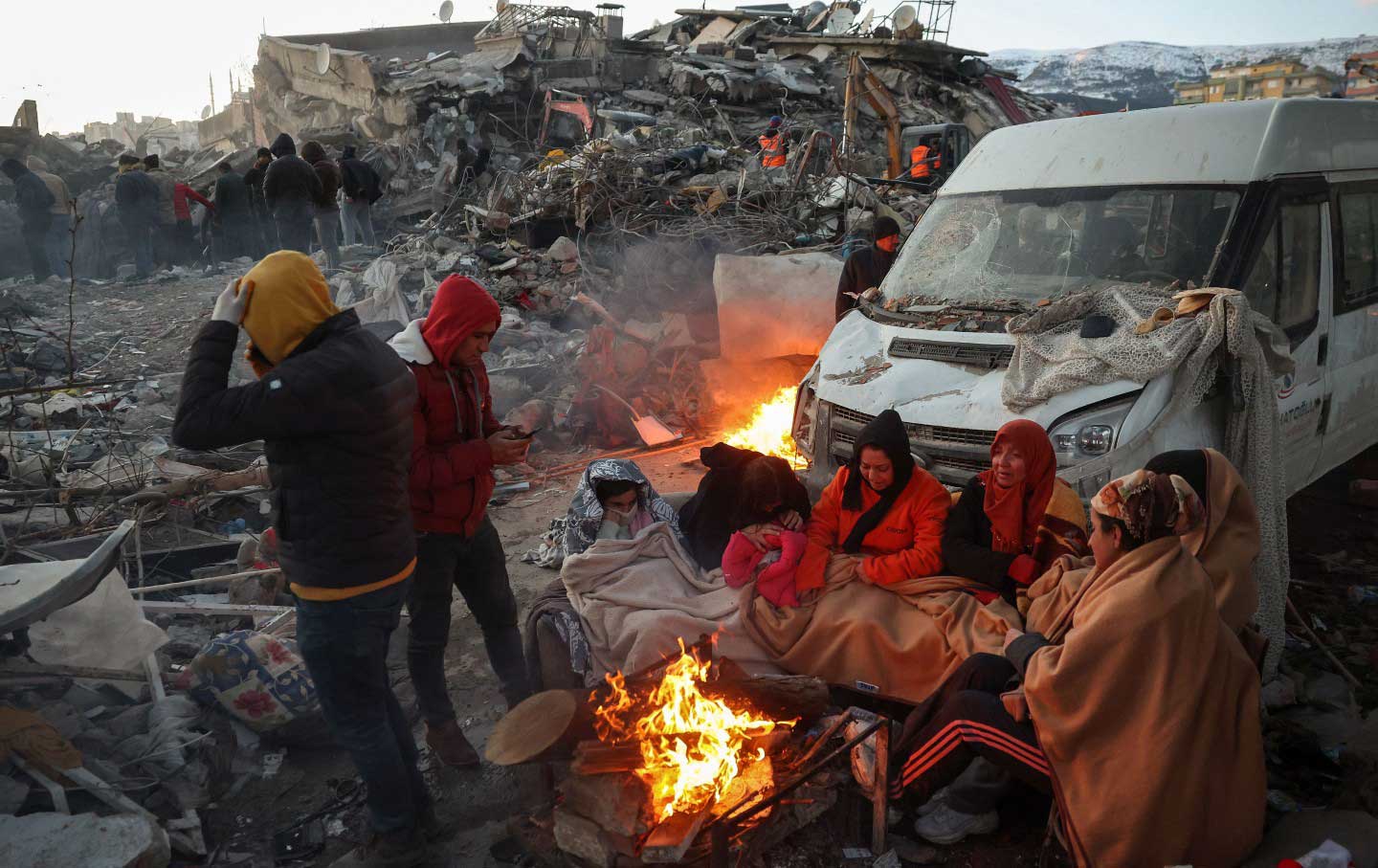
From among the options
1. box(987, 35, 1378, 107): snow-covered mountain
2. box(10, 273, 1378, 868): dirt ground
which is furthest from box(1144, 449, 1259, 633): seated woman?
box(987, 35, 1378, 107): snow-covered mountain

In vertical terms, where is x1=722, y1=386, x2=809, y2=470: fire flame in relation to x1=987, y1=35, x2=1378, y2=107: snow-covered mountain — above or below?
below

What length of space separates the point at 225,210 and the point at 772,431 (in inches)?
481

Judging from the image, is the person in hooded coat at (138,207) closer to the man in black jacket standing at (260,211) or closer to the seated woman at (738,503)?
the man in black jacket standing at (260,211)

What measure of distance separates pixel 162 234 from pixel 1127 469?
16869 millimetres

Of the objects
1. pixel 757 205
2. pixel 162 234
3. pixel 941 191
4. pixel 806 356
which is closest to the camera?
pixel 941 191

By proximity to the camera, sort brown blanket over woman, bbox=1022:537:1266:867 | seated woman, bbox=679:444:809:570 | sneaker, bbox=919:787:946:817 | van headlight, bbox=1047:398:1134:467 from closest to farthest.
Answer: brown blanket over woman, bbox=1022:537:1266:867 < sneaker, bbox=919:787:946:817 < van headlight, bbox=1047:398:1134:467 < seated woman, bbox=679:444:809:570

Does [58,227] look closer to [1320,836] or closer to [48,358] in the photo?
[48,358]

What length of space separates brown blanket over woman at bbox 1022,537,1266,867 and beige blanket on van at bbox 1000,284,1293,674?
Result: 1.59 metres

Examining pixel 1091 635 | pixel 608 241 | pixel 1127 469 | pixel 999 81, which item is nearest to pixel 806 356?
pixel 608 241

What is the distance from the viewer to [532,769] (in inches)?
147

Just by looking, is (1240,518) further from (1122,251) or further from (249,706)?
(249,706)

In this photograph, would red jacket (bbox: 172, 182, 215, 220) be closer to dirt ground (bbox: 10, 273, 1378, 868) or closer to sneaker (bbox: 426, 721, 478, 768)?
dirt ground (bbox: 10, 273, 1378, 868)

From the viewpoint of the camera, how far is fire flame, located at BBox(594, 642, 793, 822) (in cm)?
313

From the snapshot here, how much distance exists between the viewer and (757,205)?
11828 millimetres
